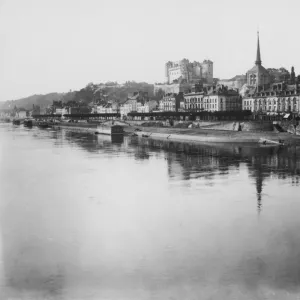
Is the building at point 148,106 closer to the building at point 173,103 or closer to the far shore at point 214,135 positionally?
the building at point 173,103

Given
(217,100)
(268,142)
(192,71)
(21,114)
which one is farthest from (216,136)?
(21,114)

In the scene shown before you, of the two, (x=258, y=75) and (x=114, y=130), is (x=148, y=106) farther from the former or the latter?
(x=114, y=130)

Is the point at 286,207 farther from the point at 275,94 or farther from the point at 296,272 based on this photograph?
the point at 275,94

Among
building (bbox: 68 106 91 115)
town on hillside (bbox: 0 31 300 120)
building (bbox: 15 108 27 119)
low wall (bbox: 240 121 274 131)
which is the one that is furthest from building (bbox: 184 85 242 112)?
building (bbox: 15 108 27 119)

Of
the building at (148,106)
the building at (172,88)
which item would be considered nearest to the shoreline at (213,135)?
the building at (148,106)

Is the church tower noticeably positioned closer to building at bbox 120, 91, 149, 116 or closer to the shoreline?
building at bbox 120, 91, 149, 116
